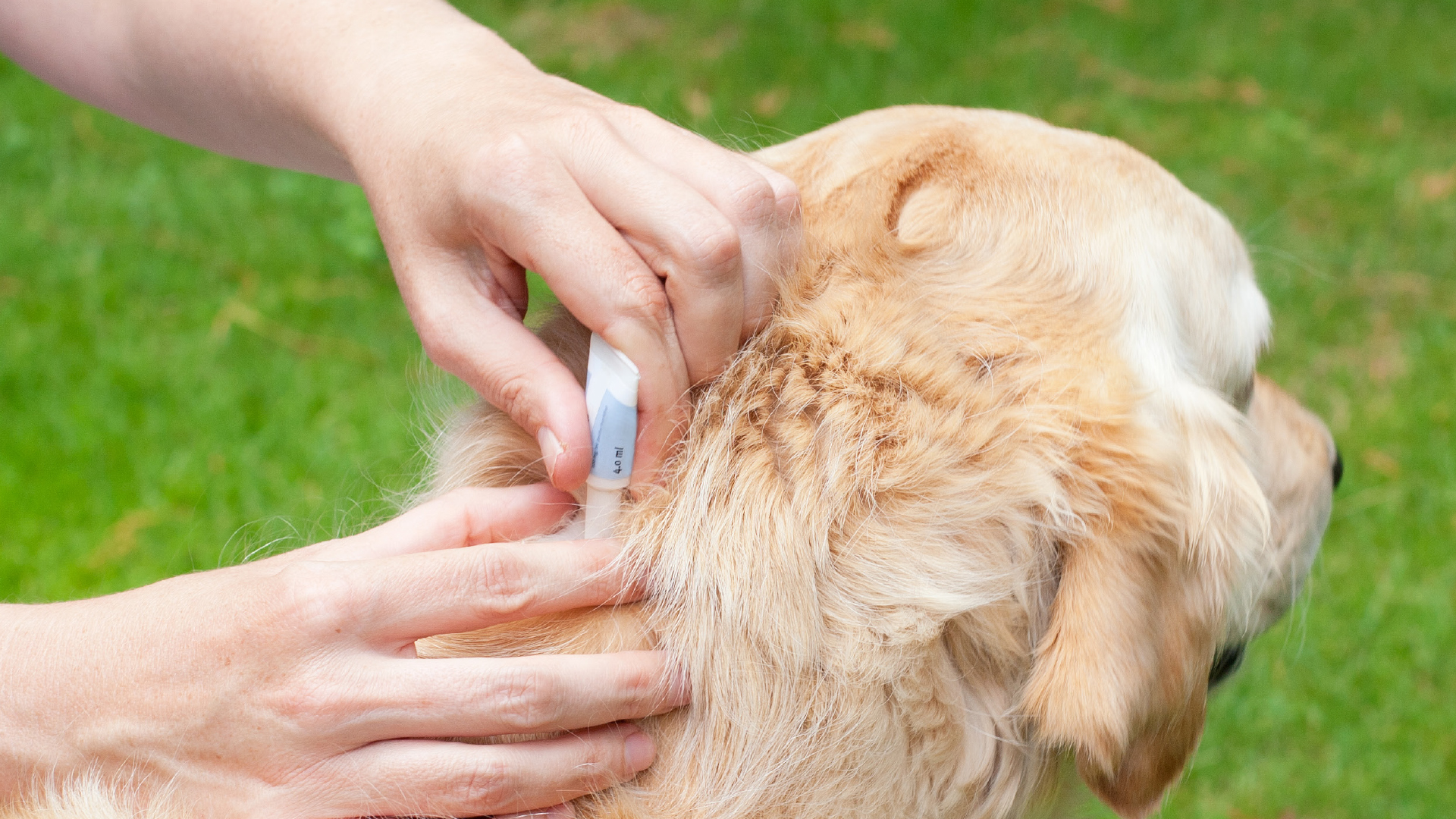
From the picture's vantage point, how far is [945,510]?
159cm

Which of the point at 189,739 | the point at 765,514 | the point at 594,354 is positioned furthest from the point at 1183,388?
the point at 189,739

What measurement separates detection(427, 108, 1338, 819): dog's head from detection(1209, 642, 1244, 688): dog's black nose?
327mm

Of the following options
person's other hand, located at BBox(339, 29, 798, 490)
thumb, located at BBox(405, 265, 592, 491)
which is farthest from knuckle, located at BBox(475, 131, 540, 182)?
thumb, located at BBox(405, 265, 592, 491)

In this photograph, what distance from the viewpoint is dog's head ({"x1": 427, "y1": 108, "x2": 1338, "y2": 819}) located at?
5.15 feet

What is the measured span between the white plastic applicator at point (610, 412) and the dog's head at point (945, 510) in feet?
0.24

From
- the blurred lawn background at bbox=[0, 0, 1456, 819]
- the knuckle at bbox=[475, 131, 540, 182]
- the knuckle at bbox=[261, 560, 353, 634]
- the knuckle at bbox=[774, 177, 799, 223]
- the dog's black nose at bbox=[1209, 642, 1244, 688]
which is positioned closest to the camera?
the knuckle at bbox=[261, 560, 353, 634]

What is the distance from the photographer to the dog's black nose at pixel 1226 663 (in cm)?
209

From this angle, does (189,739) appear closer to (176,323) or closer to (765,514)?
(765,514)

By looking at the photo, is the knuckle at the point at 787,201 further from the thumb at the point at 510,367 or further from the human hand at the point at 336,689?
the human hand at the point at 336,689

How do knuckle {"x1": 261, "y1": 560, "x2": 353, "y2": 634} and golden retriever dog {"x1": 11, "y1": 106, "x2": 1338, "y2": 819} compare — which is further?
golden retriever dog {"x1": 11, "y1": 106, "x2": 1338, "y2": 819}

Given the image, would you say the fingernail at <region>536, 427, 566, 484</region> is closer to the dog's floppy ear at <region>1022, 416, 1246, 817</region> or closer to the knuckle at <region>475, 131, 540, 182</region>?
the knuckle at <region>475, 131, 540, 182</region>

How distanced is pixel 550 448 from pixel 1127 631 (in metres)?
0.81

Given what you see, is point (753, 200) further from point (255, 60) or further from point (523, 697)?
point (255, 60)

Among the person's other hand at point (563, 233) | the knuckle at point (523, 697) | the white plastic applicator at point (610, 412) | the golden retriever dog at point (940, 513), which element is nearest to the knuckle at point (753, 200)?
the person's other hand at point (563, 233)
